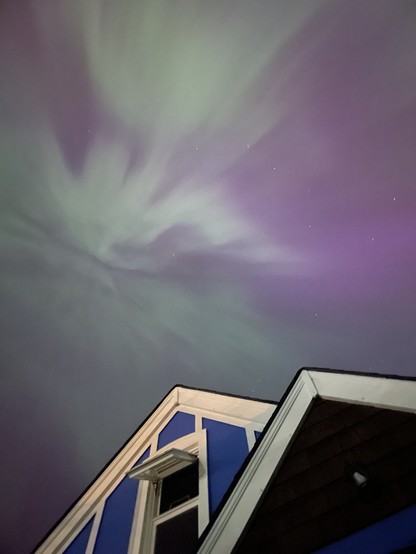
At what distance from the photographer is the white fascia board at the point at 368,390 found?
335cm

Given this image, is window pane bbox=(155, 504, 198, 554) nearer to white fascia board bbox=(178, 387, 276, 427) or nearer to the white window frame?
the white window frame

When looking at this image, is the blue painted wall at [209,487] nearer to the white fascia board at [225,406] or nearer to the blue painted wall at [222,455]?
the blue painted wall at [222,455]

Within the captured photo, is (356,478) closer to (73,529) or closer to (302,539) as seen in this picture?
(302,539)

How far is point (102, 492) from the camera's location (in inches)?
238

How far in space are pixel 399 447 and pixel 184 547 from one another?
128 inches

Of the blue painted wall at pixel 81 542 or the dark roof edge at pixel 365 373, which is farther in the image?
the blue painted wall at pixel 81 542

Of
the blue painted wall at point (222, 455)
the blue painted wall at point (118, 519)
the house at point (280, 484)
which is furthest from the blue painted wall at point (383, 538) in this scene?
the blue painted wall at point (118, 519)

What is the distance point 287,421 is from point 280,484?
73cm

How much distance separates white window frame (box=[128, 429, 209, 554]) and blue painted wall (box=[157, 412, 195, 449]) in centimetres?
21

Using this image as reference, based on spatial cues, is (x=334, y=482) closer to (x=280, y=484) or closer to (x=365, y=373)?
(x=280, y=484)

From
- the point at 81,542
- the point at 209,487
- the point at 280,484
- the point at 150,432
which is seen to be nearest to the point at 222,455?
the point at 209,487

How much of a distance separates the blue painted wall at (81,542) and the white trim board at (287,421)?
3304 mm

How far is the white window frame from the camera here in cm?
457

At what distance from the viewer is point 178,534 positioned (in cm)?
456
